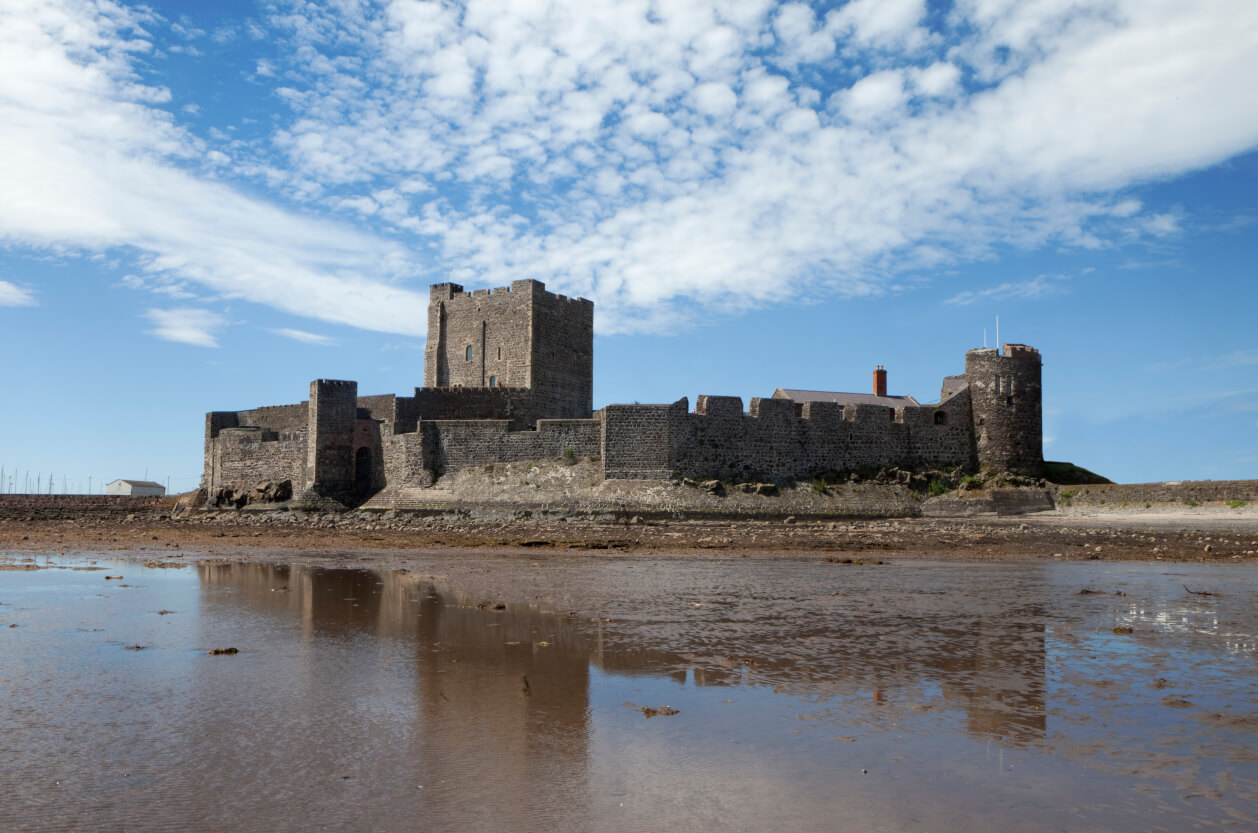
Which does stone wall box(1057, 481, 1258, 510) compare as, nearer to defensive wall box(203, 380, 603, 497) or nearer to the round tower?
the round tower

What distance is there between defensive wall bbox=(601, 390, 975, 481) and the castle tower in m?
9.64

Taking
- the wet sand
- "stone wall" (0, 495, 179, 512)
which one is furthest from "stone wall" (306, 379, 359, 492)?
"stone wall" (0, 495, 179, 512)

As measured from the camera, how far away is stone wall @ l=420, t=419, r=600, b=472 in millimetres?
30656

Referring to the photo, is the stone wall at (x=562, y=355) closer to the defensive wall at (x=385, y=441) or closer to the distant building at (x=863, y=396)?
the defensive wall at (x=385, y=441)

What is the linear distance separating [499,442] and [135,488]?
4045 cm

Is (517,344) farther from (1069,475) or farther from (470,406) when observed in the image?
(1069,475)

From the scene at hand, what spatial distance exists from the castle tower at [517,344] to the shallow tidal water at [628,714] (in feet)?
90.4

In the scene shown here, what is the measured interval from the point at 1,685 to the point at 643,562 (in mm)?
11534

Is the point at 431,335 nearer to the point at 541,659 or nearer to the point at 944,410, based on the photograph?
the point at 944,410

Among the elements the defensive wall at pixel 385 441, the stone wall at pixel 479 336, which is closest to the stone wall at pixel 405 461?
the defensive wall at pixel 385 441

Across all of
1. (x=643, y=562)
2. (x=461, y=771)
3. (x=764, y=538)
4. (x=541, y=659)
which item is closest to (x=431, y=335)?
(x=764, y=538)

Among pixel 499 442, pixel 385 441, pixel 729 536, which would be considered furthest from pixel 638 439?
pixel 385 441

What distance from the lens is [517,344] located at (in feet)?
126

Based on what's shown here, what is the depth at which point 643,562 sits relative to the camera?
1678 cm
